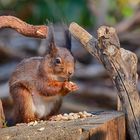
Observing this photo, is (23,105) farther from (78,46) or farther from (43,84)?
(78,46)

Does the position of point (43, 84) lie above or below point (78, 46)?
below

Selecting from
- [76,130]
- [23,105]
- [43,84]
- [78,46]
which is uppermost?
[78,46]

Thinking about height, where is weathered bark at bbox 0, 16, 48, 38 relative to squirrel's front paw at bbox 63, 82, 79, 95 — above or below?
above

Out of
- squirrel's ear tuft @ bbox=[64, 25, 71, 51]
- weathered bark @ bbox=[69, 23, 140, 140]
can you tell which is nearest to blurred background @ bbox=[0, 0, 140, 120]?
squirrel's ear tuft @ bbox=[64, 25, 71, 51]

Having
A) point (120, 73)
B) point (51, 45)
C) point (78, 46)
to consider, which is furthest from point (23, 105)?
point (78, 46)

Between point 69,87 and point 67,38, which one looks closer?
point 69,87

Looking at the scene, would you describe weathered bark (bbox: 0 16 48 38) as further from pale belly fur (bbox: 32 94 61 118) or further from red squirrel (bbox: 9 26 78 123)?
pale belly fur (bbox: 32 94 61 118)

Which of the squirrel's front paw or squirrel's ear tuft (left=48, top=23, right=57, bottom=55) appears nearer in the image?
the squirrel's front paw

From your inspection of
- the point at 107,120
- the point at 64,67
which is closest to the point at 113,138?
the point at 107,120
